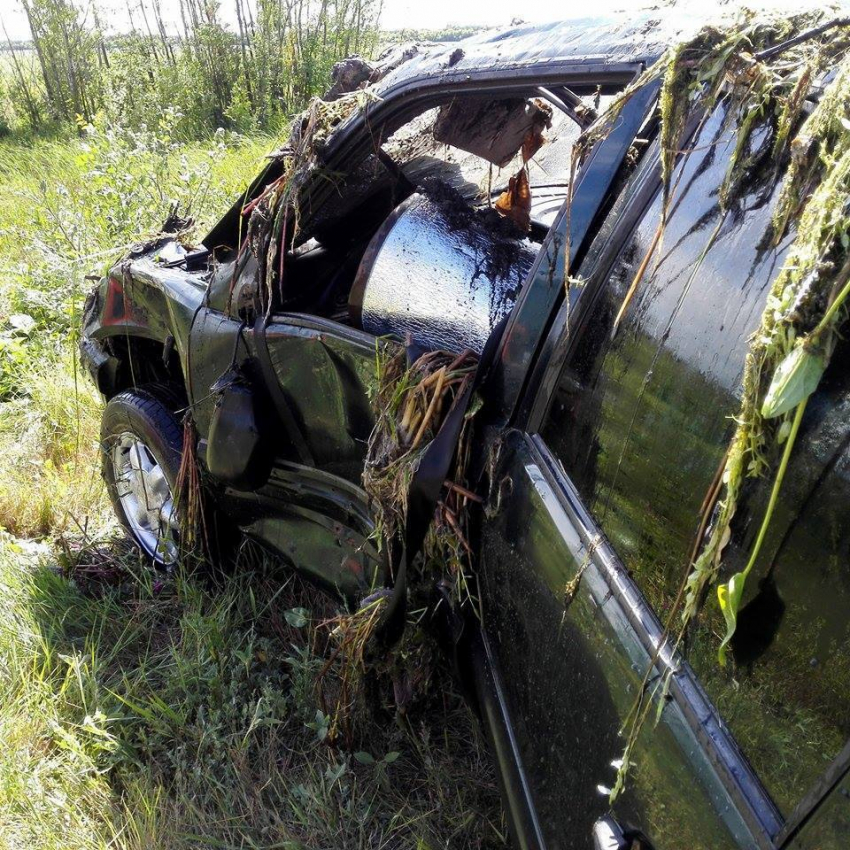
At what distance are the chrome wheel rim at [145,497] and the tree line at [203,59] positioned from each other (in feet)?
20.3

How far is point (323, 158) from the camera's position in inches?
86.7

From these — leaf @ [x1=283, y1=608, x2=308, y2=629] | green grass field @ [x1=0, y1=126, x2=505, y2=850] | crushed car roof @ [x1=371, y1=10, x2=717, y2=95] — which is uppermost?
crushed car roof @ [x1=371, y1=10, x2=717, y2=95]

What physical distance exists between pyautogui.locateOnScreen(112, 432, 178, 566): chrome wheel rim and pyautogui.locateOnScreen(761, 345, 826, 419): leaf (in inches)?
94.4

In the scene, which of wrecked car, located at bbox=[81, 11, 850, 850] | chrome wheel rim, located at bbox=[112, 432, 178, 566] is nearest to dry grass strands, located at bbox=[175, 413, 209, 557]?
wrecked car, located at bbox=[81, 11, 850, 850]

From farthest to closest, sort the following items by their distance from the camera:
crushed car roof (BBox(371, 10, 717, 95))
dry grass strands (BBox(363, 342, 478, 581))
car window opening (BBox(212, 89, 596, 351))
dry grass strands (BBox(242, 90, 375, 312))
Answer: dry grass strands (BBox(242, 90, 375, 312)), car window opening (BBox(212, 89, 596, 351)), dry grass strands (BBox(363, 342, 478, 581)), crushed car roof (BBox(371, 10, 717, 95))

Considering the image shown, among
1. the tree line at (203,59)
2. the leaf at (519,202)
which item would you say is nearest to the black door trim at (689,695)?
the leaf at (519,202)

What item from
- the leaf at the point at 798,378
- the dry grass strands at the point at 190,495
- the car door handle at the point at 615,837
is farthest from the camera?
the dry grass strands at the point at 190,495

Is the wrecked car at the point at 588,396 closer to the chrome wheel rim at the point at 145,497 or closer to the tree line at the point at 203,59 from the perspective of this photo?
the chrome wheel rim at the point at 145,497

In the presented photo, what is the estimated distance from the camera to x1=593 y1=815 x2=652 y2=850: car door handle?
3.51 ft

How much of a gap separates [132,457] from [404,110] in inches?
71.9

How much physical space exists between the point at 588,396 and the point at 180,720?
5.35 feet

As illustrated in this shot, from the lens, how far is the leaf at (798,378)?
0.85m

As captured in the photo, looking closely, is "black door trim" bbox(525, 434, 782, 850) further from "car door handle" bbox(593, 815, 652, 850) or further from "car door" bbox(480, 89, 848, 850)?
"car door handle" bbox(593, 815, 652, 850)

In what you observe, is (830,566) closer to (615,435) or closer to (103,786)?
(615,435)
